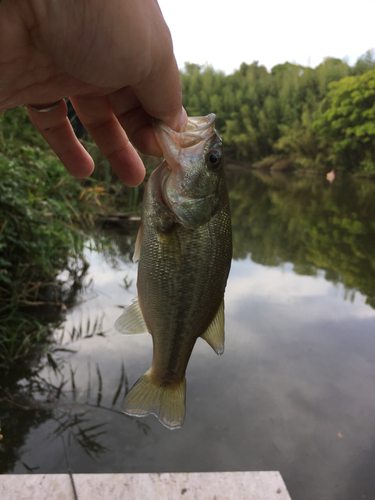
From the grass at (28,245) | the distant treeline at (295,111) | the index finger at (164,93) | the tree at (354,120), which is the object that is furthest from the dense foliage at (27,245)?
the tree at (354,120)

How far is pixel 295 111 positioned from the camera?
115 ft

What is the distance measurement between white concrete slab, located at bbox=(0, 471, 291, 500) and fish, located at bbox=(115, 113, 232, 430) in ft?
2.27

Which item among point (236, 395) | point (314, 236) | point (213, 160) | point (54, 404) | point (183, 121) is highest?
point (183, 121)

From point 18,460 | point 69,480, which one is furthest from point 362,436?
point 18,460

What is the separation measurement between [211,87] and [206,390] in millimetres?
41458

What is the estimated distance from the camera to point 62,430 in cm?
276

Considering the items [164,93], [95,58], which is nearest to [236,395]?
[164,93]

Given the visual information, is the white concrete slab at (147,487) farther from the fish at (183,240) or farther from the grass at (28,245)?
the grass at (28,245)

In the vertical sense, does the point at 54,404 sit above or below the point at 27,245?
below

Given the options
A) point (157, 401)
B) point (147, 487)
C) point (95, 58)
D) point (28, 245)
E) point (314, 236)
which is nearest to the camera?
point (95, 58)

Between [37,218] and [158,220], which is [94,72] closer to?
[158,220]

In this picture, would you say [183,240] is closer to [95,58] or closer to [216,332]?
[216,332]

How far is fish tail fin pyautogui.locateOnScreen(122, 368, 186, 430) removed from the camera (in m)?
1.43

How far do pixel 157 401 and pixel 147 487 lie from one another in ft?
2.37
